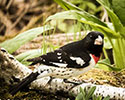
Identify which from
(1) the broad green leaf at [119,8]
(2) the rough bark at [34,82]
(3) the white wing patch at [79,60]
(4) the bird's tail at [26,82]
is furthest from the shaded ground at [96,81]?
(1) the broad green leaf at [119,8]

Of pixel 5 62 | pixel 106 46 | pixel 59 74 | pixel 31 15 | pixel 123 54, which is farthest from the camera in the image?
pixel 31 15

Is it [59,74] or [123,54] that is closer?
[59,74]

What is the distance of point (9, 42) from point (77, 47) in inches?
34.3

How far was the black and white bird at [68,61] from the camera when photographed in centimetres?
225

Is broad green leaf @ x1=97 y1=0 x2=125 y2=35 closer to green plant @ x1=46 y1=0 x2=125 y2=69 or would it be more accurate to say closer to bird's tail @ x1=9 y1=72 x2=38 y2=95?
green plant @ x1=46 y1=0 x2=125 y2=69

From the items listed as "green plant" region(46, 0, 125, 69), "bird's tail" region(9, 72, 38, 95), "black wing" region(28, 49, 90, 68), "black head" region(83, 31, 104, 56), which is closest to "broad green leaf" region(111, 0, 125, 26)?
"green plant" region(46, 0, 125, 69)

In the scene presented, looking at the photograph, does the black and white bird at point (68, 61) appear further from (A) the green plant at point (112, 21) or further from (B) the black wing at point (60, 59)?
(A) the green plant at point (112, 21)

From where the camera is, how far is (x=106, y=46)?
10.2ft

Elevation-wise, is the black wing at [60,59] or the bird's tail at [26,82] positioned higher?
the black wing at [60,59]

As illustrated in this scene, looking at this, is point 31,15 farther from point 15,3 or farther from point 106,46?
point 106,46

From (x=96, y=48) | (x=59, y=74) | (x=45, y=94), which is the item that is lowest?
(x=45, y=94)

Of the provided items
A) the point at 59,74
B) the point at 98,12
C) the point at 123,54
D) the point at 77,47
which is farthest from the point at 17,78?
the point at 98,12

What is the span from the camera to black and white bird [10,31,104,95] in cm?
225

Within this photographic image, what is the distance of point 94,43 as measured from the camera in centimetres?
234
